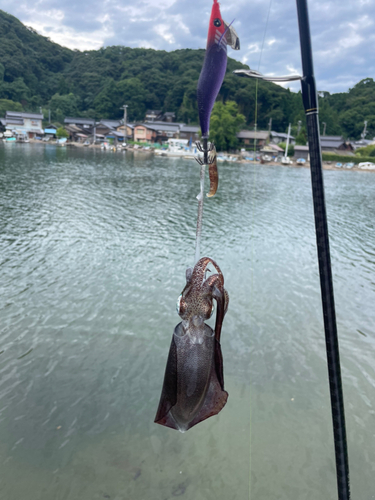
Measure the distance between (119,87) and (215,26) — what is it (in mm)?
112966

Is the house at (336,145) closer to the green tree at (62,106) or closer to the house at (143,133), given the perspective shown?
the house at (143,133)

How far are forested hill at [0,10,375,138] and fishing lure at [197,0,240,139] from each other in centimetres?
8236

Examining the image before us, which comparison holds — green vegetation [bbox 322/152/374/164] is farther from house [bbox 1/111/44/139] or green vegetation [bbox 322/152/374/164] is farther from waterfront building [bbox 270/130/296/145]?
house [bbox 1/111/44/139]

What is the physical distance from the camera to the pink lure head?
1941mm

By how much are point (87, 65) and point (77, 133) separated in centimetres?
4334

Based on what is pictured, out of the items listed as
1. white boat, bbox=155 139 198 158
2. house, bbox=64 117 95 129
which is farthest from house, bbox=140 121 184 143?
house, bbox=64 117 95 129

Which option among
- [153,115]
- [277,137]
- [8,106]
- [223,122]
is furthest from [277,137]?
[8,106]

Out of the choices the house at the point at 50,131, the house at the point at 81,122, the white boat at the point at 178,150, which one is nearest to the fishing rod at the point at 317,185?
the white boat at the point at 178,150

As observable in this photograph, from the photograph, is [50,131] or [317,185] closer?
[317,185]

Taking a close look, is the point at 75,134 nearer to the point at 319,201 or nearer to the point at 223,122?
the point at 223,122

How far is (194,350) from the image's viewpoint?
2379 millimetres

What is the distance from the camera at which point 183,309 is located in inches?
94.4

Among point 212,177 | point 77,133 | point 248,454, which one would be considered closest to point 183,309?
point 212,177

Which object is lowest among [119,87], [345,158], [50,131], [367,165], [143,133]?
[367,165]
